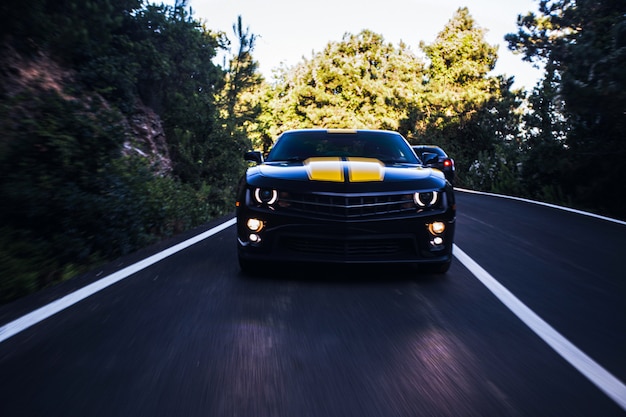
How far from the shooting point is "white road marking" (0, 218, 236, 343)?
400cm

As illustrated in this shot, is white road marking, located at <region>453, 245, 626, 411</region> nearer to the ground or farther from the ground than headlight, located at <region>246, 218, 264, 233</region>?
nearer to the ground

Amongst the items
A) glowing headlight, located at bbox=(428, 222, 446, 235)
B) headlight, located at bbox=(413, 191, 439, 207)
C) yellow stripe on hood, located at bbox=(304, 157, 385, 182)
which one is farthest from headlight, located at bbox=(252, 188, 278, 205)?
glowing headlight, located at bbox=(428, 222, 446, 235)

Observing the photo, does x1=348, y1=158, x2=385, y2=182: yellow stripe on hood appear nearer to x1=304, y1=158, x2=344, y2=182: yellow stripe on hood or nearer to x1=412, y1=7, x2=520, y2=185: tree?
x1=304, y1=158, x2=344, y2=182: yellow stripe on hood

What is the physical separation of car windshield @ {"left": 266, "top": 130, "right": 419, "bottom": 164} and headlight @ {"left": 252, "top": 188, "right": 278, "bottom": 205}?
1324mm

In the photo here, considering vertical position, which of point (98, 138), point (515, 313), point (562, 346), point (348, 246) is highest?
point (98, 138)

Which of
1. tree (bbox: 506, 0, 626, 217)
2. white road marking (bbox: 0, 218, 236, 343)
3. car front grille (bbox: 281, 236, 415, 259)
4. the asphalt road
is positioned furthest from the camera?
tree (bbox: 506, 0, 626, 217)

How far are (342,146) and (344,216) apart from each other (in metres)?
2.21

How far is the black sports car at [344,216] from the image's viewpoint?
212 inches

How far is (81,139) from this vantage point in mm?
7258

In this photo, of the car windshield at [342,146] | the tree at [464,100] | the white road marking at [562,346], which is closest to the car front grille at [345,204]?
the white road marking at [562,346]

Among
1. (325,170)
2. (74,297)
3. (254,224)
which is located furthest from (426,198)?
(74,297)

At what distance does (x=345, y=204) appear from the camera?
5398 millimetres

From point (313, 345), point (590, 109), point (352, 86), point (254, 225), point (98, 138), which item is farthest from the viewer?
point (352, 86)

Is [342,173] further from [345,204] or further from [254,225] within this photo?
[254,225]
